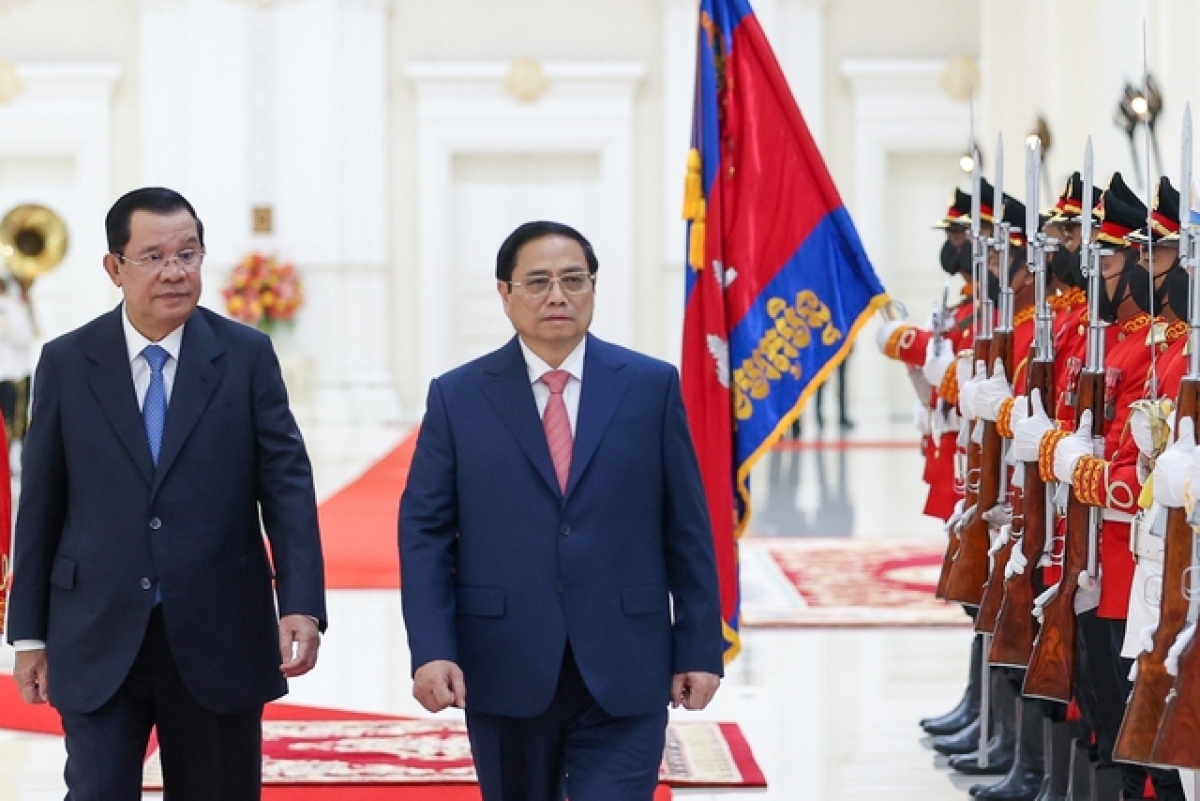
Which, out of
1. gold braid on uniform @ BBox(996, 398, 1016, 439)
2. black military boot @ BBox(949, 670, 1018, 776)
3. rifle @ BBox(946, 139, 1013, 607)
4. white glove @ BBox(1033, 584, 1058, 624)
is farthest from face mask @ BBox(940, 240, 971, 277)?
white glove @ BBox(1033, 584, 1058, 624)

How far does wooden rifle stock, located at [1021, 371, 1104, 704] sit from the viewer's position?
14.8ft

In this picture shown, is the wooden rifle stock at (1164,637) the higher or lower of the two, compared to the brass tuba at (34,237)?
lower

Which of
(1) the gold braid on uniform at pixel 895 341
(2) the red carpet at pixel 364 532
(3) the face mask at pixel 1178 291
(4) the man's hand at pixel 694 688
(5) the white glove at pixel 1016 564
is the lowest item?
(2) the red carpet at pixel 364 532

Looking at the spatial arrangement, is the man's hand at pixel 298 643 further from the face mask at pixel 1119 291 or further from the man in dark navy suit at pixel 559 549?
the face mask at pixel 1119 291

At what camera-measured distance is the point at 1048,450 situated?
4.63 m

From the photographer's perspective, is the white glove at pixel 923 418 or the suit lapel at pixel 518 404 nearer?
the suit lapel at pixel 518 404

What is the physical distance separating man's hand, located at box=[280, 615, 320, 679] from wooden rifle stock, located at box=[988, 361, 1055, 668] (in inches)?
70.4

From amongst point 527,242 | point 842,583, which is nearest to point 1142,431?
point 527,242

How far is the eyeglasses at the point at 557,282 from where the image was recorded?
145 inches

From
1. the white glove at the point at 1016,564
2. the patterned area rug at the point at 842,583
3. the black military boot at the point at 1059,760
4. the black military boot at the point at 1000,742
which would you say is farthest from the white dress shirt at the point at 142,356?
the patterned area rug at the point at 842,583

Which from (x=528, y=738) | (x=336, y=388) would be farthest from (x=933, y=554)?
(x=336, y=388)

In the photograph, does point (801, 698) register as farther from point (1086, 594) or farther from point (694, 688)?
point (694, 688)

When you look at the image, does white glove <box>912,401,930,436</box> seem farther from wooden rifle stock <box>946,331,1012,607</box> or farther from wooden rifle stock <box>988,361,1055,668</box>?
wooden rifle stock <box>988,361,1055,668</box>

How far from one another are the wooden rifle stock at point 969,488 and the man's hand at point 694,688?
1932 millimetres
